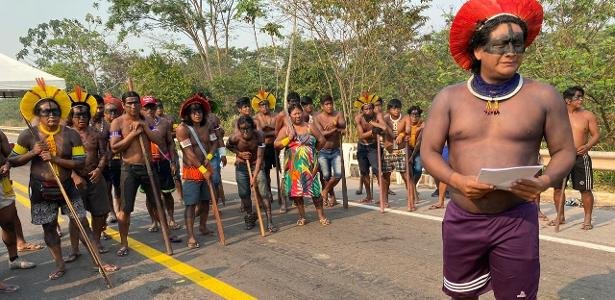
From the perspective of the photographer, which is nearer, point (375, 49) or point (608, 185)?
point (608, 185)

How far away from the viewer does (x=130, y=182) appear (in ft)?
19.9

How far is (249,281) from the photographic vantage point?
4.72 m

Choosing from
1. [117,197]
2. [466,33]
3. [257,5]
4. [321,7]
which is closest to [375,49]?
[321,7]

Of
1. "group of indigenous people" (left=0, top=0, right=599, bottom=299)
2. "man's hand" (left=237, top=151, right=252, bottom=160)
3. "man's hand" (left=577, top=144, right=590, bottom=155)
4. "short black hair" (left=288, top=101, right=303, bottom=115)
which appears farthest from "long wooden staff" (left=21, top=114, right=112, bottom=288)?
"man's hand" (left=577, top=144, right=590, bottom=155)

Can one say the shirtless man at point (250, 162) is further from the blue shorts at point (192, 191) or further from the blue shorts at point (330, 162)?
the blue shorts at point (330, 162)

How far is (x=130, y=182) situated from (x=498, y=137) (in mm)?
4803

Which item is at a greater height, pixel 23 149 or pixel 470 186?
pixel 23 149

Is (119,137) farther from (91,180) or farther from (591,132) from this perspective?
(591,132)

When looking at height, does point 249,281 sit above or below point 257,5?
below

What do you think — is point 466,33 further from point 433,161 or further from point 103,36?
point 103,36

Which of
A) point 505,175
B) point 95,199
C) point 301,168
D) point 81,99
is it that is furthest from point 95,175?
point 505,175

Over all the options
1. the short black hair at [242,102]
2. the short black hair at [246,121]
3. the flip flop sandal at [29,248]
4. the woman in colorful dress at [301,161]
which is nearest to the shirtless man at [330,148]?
the woman in colorful dress at [301,161]

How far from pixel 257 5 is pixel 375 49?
463cm

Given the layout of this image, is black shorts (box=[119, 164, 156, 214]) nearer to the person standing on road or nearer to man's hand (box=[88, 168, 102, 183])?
the person standing on road
